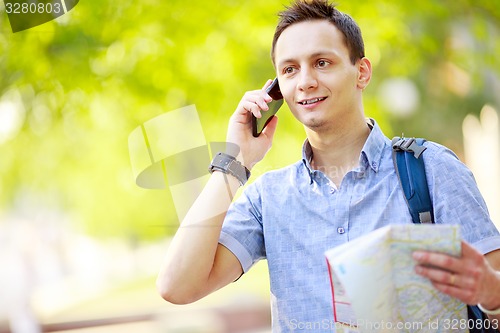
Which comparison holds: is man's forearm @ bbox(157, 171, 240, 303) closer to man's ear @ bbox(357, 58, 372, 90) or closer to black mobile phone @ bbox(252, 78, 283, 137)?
black mobile phone @ bbox(252, 78, 283, 137)

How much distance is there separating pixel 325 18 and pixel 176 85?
13.2 ft

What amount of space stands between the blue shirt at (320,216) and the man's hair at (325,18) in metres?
0.26

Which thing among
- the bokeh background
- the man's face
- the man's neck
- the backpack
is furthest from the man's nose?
the bokeh background

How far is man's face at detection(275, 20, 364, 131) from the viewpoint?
2.05 metres

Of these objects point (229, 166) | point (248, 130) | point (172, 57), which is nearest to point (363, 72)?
point (248, 130)

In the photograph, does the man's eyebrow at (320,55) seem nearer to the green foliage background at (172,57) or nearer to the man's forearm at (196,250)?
the man's forearm at (196,250)

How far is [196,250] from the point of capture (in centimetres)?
199

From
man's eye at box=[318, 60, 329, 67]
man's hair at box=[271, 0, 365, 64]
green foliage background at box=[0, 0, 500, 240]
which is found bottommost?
man's eye at box=[318, 60, 329, 67]

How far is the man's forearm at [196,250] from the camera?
1998 mm

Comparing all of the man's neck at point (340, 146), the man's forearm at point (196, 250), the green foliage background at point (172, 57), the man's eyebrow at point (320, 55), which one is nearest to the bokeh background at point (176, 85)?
the green foliage background at point (172, 57)

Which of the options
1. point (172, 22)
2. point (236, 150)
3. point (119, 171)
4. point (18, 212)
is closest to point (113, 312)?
point (119, 171)

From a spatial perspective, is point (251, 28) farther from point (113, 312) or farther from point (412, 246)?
point (113, 312)

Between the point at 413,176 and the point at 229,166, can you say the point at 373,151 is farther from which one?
the point at 229,166

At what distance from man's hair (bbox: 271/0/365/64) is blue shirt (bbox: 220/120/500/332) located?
0.86ft
